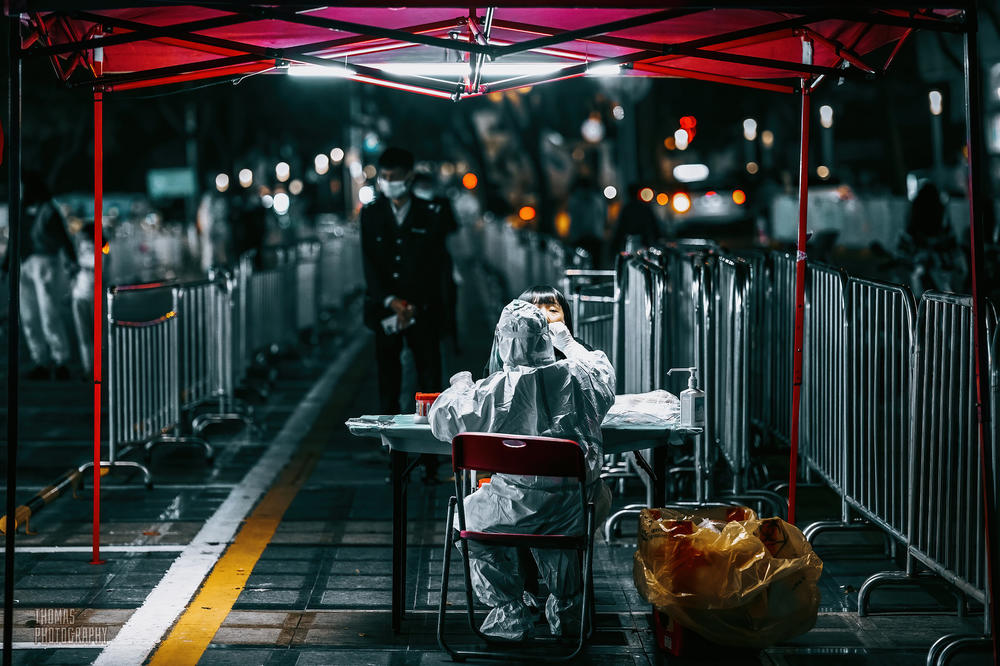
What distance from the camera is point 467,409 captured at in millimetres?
5523

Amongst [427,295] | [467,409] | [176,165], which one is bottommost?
[467,409]

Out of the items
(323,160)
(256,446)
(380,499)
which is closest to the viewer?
(380,499)

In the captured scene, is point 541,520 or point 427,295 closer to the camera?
point 541,520

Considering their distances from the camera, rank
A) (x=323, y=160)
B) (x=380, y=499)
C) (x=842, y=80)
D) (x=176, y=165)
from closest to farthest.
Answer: (x=842, y=80) < (x=380, y=499) < (x=176, y=165) < (x=323, y=160)

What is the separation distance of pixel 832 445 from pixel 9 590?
4.63m

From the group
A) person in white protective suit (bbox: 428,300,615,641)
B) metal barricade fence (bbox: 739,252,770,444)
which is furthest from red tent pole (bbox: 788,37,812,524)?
metal barricade fence (bbox: 739,252,770,444)

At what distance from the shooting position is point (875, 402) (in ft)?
22.7

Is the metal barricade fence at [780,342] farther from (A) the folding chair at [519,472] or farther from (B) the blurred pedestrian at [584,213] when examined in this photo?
(B) the blurred pedestrian at [584,213]

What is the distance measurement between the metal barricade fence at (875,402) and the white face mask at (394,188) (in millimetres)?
3105

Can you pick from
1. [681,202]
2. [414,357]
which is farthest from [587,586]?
[681,202]

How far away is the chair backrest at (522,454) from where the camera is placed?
200 inches

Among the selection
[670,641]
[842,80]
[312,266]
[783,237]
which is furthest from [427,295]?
[783,237]

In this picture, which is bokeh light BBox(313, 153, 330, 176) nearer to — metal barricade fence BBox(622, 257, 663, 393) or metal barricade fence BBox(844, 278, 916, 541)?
metal barricade fence BBox(622, 257, 663, 393)

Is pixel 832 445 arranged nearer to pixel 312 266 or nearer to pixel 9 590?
pixel 9 590
